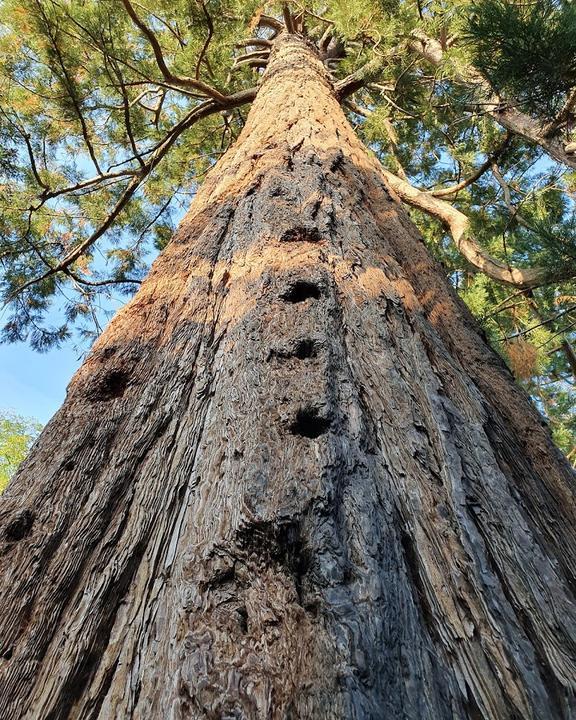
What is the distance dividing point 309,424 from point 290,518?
24 cm

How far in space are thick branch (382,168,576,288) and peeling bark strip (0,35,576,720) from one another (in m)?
1.38

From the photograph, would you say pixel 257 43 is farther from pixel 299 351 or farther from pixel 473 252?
pixel 299 351

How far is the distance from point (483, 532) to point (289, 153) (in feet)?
5.54

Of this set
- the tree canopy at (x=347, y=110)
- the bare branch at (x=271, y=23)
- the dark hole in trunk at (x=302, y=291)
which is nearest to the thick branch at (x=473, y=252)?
the tree canopy at (x=347, y=110)

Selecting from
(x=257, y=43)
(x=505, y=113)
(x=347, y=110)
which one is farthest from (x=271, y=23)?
(x=505, y=113)

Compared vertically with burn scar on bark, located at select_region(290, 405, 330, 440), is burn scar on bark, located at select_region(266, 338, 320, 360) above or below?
above

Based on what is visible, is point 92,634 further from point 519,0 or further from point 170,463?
point 519,0

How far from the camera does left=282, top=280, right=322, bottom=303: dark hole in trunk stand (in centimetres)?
132

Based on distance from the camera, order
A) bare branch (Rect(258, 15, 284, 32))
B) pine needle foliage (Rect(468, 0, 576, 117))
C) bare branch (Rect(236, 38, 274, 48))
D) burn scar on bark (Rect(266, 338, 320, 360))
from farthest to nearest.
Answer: bare branch (Rect(258, 15, 284, 32)), bare branch (Rect(236, 38, 274, 48)), pine needle foliage (Rect(468, 0, 576, 117)), burn scar on bark (Rect(266, 338, 320, 360))

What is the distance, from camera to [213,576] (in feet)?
2.46

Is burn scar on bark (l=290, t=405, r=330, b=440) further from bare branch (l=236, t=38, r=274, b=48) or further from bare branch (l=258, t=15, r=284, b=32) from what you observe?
bare branch (l=258, t=15, r=284, b=32)

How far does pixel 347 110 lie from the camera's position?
19.7ft

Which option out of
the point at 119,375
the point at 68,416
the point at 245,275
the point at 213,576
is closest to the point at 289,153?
the point at 245,275

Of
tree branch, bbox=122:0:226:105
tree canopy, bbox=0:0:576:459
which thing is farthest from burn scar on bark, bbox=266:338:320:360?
tree branch, bbox=122:0:226:105
